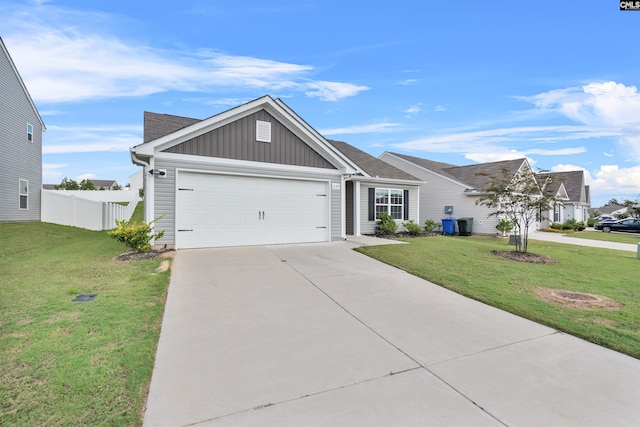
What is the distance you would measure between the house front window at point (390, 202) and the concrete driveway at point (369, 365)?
A: 9.65 metres

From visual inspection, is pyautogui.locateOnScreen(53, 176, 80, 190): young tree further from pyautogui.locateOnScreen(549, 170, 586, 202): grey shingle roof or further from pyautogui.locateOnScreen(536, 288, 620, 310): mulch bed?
pyautogui.locateOnScreen(549, 170, 586, 202): grey shingle roof

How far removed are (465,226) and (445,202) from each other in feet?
7.90

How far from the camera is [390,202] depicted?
15008 mm

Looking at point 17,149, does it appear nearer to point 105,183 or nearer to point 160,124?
point 160,124

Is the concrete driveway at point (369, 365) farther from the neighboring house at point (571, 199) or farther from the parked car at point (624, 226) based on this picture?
the parked car at point (624, 226)

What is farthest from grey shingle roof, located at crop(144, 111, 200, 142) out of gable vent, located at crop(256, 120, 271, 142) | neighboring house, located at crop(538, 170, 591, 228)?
neighboring house, located at crop(538, 170, 591, 228)

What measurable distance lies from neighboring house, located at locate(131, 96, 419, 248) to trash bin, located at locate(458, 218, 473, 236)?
9400mm

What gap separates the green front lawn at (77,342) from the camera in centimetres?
212

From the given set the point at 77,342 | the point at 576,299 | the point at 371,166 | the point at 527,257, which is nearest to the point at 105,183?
the point at 371,166

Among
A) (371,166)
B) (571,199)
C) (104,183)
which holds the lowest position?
(571,199)

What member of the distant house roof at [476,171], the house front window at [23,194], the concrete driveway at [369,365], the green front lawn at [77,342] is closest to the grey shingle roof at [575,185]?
the distant house roof at [476,171]

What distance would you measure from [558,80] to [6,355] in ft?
54.5

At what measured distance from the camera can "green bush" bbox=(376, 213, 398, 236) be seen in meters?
13.8

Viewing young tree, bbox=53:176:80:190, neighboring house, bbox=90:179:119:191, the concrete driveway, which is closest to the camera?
the concrete driveway
